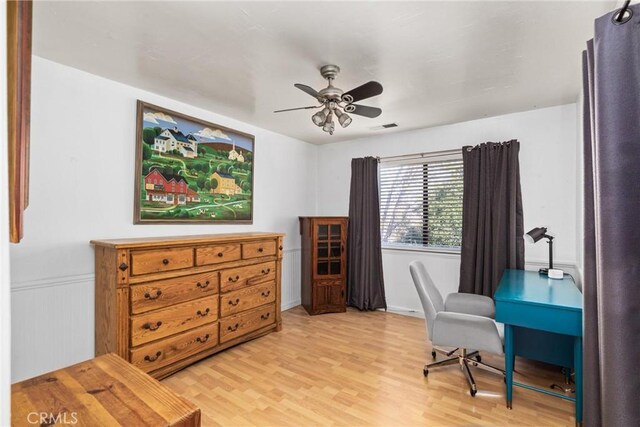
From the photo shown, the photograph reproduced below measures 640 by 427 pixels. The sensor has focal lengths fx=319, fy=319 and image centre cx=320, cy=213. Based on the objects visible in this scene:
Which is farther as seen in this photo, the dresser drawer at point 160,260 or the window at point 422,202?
the window at point 422,202

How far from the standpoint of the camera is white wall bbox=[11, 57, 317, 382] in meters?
2.21

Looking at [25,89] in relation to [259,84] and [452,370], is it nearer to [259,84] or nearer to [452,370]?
[259,84]

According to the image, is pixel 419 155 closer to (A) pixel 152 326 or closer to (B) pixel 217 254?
(B) pixel 217 254

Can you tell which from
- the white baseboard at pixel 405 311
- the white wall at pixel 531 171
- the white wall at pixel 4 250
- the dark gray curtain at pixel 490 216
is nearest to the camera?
the white wall at pixel 4 250

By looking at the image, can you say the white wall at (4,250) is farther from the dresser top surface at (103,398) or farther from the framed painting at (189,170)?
the framed painting at (189,170)

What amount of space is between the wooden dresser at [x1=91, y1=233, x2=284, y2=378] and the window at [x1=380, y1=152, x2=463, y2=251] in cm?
185

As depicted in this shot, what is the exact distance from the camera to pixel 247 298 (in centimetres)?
321

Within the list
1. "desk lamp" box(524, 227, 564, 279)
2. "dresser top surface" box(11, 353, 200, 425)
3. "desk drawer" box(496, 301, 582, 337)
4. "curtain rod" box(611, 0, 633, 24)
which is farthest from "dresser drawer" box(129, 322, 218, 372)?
"curtain rod" box(611, 0, 633, 24)

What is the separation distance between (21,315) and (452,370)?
324 cm

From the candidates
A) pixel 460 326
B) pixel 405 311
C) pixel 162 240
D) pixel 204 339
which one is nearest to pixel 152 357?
pixel 204 339

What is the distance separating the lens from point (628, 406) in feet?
3.54

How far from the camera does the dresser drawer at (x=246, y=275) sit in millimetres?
2996

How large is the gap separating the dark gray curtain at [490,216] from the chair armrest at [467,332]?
1225 millimetres

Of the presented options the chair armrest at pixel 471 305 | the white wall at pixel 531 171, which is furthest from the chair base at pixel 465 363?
the white wall at pixel 531 171
